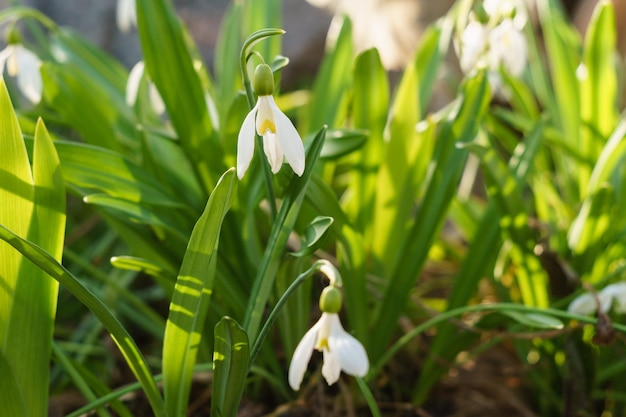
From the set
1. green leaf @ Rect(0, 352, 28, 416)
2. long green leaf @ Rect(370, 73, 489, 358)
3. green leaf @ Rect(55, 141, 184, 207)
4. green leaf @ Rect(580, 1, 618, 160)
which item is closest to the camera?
green leaf @ Rect(0, 352, 28, 416)

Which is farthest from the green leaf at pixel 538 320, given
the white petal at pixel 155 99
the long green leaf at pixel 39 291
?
→ the white petal at pixel 155 99

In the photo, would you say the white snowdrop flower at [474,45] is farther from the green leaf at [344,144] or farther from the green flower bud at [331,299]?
the green flower bud at [331,299]

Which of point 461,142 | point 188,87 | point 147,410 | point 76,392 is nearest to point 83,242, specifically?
point 76,392

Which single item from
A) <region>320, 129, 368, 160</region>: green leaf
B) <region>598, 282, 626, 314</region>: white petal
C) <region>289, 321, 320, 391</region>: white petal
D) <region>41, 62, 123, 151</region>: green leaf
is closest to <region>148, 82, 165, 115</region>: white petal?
<region>41, 62, 123, 151</region>: green leaf

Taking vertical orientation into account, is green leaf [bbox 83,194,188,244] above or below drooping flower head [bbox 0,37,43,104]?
below

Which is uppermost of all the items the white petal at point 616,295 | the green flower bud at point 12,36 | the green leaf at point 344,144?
the green flower bud at point 12,36

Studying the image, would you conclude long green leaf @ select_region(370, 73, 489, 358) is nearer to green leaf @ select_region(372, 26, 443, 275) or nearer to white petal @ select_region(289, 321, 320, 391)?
green leaf @ select_region(372, 26, 443, 275)
